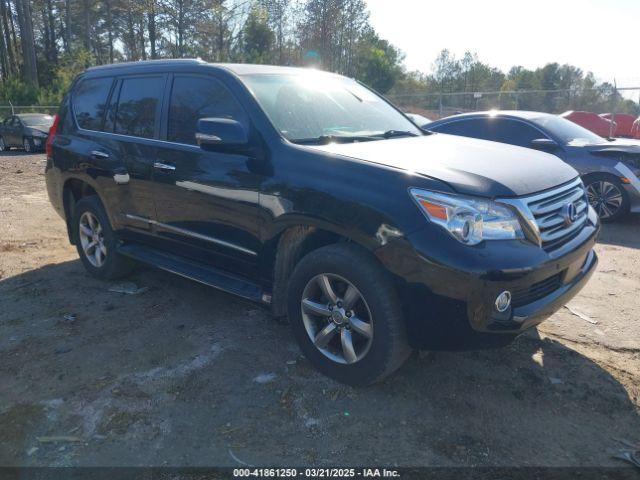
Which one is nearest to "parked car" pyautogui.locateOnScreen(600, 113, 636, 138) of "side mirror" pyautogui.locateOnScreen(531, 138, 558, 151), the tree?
"side mirror" pyautogui.locateOnScreen(531, 138, 558, 151)

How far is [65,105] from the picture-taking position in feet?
17.4

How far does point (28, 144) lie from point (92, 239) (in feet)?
50.4

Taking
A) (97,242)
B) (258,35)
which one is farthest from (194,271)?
(258,35)

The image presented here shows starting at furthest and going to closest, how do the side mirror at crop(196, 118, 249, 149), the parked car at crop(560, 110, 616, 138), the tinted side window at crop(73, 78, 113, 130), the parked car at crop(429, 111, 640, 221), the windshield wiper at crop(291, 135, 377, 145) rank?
1. the parked car at crop(560, 110, 616, 138)
2. the parked car at crop(429, 111, 640, 221)
3. the tinted side window at crop(73, 78, 113, 130)
4. the windshield wiper at crop(291, 135, 377, 145)
5. the side mirror at crop(196, 118, 249, 149)

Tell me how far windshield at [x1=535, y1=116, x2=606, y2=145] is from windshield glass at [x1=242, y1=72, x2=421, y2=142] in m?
4.00

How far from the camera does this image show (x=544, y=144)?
718cm

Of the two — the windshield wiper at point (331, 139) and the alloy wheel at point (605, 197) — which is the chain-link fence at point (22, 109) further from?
the windshield wiper at point (331, 139)

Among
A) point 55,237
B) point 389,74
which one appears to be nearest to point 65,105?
point 55,237

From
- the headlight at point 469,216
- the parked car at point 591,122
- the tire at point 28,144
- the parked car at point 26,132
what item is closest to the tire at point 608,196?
the headlight at point 469,216

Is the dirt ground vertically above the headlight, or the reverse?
the headlight

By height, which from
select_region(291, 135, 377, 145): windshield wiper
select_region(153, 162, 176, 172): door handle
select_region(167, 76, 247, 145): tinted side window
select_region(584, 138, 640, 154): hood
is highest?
select_region(167, 76, 247, 145): tinted side window

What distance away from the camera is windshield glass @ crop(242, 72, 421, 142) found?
3529mm

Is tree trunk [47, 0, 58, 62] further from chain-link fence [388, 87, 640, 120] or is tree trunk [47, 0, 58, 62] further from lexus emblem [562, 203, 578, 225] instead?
lexus emblem [562, 203, 578, 225]

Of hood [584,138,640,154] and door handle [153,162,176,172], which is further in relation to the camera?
hood [584,138,640,154]
